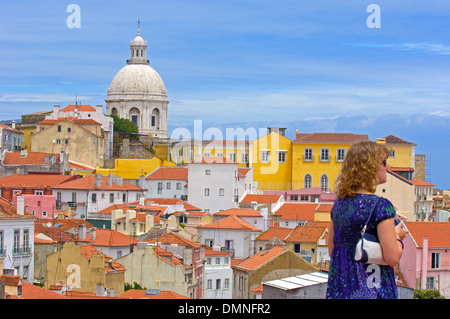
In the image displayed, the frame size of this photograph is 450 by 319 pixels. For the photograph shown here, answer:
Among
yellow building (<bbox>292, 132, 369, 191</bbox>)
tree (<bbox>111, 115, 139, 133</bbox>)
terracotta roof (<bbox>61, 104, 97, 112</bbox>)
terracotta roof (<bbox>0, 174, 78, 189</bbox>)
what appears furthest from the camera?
tree (<bbox>111, 115, 139, 133</bbox>)

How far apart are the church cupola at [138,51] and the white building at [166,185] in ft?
131

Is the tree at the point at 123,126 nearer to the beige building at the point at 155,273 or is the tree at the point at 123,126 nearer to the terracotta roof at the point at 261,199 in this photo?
the terracotta roof at the point at 261,199

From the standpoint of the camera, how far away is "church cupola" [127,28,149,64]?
9894cm

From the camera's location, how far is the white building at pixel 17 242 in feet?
84.0

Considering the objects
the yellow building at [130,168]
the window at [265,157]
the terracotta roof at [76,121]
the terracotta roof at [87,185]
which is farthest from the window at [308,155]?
the terracotta roof at [76,121]

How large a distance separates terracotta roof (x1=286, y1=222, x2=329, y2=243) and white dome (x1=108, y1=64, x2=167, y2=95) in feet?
176

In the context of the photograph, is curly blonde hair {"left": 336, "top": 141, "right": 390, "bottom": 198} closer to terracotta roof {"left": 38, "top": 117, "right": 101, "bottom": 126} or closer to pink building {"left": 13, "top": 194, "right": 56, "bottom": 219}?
pink building {"left": 13, "top": 194, "right": 56, "bottom": 219}

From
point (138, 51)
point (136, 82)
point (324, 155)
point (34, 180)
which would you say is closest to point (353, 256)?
point (34, 180)

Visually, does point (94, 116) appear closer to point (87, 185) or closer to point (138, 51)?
point (87, 185)

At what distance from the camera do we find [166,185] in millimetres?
60125

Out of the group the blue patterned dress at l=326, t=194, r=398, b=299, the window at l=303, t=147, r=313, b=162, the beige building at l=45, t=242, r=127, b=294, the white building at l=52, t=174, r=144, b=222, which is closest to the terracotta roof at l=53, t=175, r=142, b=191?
the white building at l=52, t=174, r=144, b=222

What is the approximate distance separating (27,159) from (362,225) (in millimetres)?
57711

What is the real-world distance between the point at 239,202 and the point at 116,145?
1971 centimetres

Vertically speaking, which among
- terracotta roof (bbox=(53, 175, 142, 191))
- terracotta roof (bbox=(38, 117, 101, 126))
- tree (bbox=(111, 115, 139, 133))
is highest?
tree (bbox=(111, 115, 139, 133))
